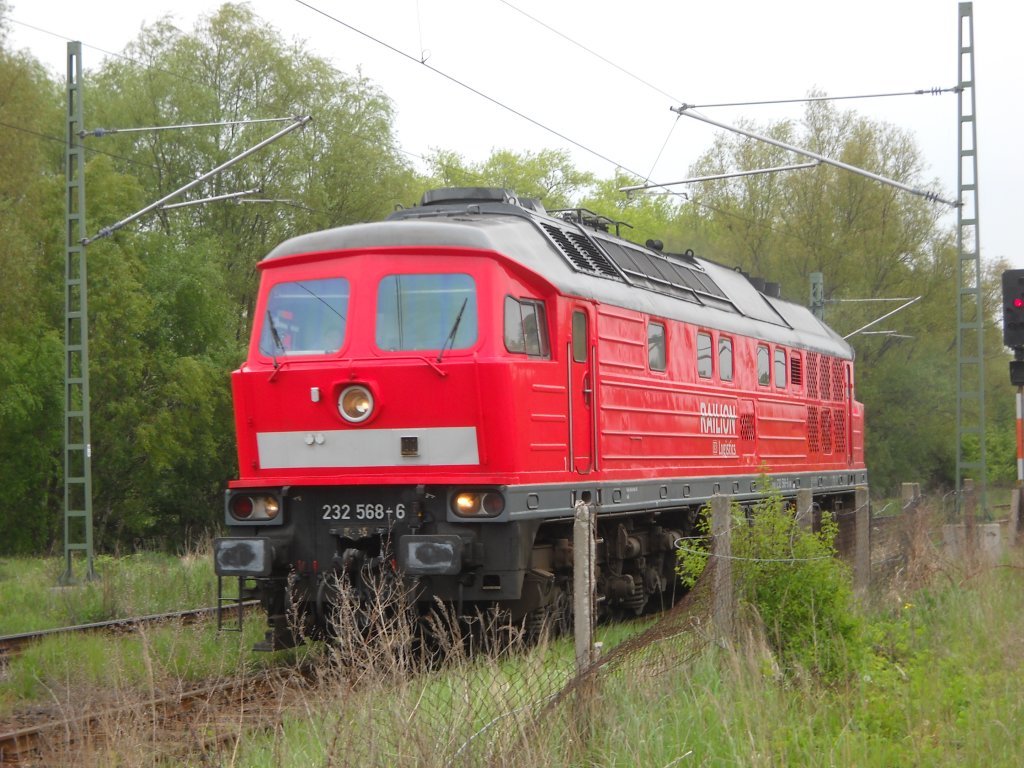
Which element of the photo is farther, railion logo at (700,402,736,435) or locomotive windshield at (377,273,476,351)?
railion logo at (700,402,736,435)

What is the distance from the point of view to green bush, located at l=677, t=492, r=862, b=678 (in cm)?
864

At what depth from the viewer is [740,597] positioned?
29.2 feet

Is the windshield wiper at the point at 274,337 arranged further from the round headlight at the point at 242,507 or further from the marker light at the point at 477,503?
the marker light at the point at 477,503

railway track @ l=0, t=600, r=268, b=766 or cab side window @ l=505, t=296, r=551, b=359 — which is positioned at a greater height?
cab side window @ l=505, t=296, r=551, b=359

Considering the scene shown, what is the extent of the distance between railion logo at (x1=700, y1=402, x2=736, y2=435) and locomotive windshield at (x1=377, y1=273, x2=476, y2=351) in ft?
14.4

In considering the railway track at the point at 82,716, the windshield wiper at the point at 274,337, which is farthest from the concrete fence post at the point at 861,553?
the railway track at the point at 82,716

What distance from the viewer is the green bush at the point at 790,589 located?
8.64 meters

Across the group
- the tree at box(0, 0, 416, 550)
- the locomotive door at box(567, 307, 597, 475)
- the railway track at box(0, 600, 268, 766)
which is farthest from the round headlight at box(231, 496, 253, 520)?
the tree at box(0, 0, 416, 550)

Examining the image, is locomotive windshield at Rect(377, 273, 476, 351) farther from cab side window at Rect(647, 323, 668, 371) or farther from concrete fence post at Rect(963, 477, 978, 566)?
concrete fence post at Rect(963, 477, 978, 566)

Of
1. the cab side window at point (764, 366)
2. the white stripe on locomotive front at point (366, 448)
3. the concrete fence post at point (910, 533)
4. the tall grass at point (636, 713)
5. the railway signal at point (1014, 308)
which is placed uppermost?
the railway signal at point (1014, 308)

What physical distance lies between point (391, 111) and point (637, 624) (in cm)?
2802

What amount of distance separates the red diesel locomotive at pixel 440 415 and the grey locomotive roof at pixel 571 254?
3 centimetres

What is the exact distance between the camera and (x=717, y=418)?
1464 cm

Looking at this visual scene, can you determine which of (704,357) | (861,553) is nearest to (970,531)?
(861,553)
